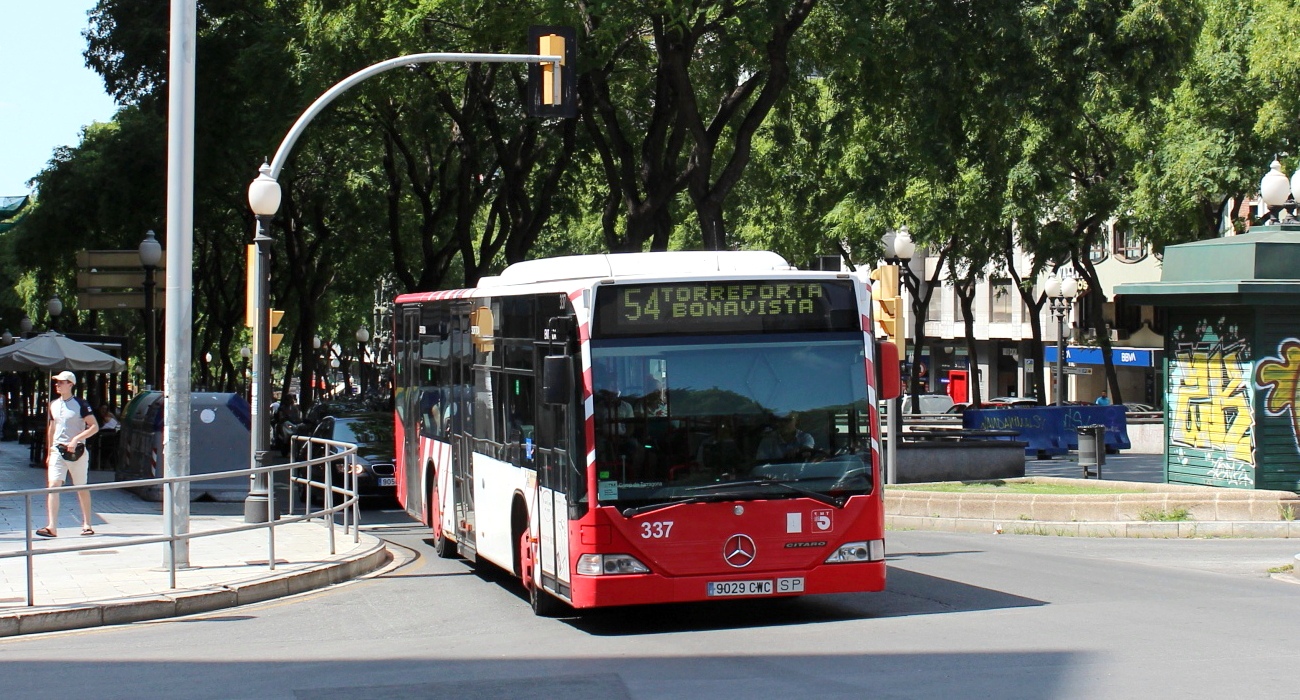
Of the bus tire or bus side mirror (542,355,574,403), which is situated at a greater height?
bus side mirror (542,355,574,403)

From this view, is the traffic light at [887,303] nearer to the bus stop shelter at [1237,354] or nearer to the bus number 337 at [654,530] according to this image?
the bus stop shelter at [1237,354]

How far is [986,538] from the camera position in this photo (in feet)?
62.5

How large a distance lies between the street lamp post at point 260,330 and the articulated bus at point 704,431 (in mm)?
7390

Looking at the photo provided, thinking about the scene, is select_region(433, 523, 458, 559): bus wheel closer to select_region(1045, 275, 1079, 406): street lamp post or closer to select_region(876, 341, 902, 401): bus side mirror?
select_region(876, 341, 902, 401): bus side mirror

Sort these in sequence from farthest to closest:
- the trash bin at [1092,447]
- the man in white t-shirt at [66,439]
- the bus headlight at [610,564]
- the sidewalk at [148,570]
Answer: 1. the trash bin at [1092,447]
2. the man in white t-shirt at [66,439]
3. the sidewalk at [148,570]
4. the bus headlight at [610,564]

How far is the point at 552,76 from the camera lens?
715 inches

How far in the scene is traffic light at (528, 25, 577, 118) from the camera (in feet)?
59.3

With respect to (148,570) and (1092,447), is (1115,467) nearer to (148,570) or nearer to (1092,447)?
(1092,447)

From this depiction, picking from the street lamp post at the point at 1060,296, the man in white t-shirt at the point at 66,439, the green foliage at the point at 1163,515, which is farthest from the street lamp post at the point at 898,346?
the street lamp post at the point at 1060,296

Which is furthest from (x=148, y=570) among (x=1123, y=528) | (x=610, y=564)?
(x=1123, y=528)

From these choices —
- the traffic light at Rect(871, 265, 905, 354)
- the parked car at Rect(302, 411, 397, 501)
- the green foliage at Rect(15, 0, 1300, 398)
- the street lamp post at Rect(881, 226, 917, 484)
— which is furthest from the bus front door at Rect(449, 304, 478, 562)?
the green foliage at Rect(15, 0, 1300, 398)

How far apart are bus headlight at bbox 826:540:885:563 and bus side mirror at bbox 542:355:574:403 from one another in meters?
2.28

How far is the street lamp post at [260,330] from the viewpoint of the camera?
1817 centimetres

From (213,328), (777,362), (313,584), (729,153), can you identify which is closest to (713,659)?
(777,362)
